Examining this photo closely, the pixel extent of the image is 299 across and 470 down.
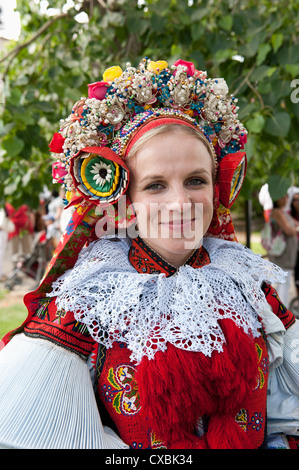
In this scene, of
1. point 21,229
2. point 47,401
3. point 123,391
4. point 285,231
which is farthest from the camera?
point 21,229

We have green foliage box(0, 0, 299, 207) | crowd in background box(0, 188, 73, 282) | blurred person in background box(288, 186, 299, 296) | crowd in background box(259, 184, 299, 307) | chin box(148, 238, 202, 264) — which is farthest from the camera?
crowd in background box(0, 188, 73, 282)

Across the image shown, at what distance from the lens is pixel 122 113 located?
124cm

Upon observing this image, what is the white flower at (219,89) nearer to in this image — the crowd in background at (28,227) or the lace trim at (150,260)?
the lace trim at (150,260)

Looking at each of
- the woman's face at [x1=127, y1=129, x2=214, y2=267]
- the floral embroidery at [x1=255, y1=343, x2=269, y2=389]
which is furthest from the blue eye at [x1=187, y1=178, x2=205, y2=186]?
the floral embroidery at [x1=255, y1=343, x2=269, y2=389]

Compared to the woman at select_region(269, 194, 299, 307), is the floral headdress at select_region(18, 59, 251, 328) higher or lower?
higher

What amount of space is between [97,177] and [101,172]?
2 centimetres

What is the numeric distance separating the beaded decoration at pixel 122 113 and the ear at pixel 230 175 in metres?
0.08

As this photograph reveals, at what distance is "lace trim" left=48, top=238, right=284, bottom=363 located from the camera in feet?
3.49

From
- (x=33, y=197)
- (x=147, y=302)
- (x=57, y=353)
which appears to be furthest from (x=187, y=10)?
(x=57, y=353)

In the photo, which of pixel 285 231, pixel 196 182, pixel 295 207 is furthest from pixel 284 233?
pixel 196 182

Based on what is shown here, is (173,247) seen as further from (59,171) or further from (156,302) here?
(59,171)

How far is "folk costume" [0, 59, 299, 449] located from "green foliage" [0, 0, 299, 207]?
810mm

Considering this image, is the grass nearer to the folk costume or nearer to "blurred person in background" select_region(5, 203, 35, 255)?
"blurred person in background" select_region(5, 203, 35, 255)

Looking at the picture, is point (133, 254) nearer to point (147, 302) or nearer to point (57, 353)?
point (147, 302)
